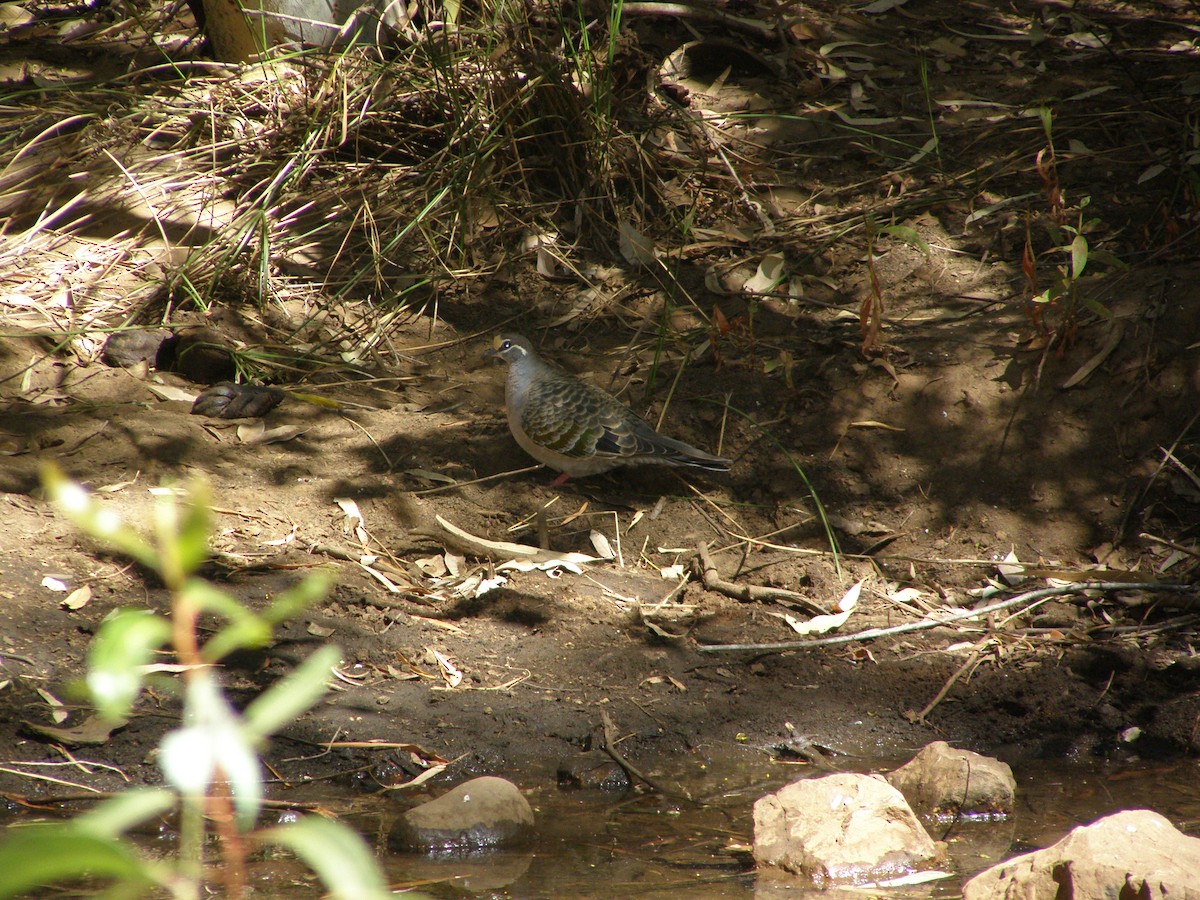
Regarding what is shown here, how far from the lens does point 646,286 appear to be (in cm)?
592

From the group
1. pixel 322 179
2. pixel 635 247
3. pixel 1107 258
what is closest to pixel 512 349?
pixel 635 247

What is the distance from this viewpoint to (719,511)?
15.6 ft

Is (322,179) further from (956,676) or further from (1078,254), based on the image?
(956,676)

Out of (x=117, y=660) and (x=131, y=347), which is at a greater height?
(x=117, y=660)

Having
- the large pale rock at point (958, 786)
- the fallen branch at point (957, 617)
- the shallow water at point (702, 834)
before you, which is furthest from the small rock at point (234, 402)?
the large pale rock at point (958, 786)

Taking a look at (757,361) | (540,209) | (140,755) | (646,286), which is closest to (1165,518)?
(757,361)

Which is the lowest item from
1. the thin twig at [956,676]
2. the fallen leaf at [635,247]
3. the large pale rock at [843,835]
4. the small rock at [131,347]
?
the thin twig at [956,676]

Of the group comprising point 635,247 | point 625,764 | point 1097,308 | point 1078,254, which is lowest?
point 625,764

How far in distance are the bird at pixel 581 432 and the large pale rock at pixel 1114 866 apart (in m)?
2.42

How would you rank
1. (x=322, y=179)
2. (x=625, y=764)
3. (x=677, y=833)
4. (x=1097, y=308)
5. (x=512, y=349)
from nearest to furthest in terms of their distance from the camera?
(x=677, y=833), (x=625, y=764), (x=1097, y=308), (x=512, y=349), (x=322, y=179)

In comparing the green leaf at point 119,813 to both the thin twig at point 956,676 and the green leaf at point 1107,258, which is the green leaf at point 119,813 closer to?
the thin twig at point 956,676

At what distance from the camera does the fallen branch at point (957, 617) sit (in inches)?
152

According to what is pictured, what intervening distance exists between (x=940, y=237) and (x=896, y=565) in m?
2.29

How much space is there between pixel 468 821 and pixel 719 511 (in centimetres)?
224
